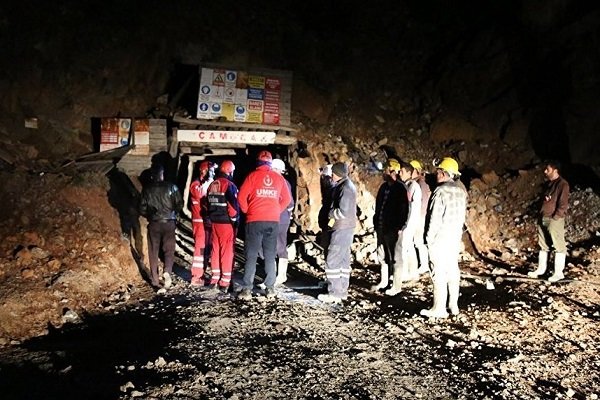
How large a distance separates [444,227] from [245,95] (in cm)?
824

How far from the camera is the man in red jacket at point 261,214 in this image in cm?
786

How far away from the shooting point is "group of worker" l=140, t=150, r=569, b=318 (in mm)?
7074

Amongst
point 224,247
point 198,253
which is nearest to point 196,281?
point 198,253

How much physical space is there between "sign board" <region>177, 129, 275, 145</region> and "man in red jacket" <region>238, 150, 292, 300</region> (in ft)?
18.1

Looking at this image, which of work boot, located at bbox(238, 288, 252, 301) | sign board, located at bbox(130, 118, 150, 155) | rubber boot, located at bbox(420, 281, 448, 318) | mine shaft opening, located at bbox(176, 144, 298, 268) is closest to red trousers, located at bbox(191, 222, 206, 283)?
work boot, located at bbox(238, 288, 252, 301)

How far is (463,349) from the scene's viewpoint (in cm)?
580

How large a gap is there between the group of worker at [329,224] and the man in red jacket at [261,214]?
0.02 meters

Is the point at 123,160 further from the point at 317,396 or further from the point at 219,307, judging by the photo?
the point at 317,396

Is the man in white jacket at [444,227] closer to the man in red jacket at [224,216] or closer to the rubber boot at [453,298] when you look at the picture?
the rubber boot at [453,298]

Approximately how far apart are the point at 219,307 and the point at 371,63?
13.9 metres

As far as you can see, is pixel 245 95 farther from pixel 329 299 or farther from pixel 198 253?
pixel 329 299

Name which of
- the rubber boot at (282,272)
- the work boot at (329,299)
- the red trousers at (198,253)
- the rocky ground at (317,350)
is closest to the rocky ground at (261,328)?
the rocky ground at (317,350)

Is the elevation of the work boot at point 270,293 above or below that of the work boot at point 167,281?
above

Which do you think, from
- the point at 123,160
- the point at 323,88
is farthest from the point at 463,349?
the point at 323,88
